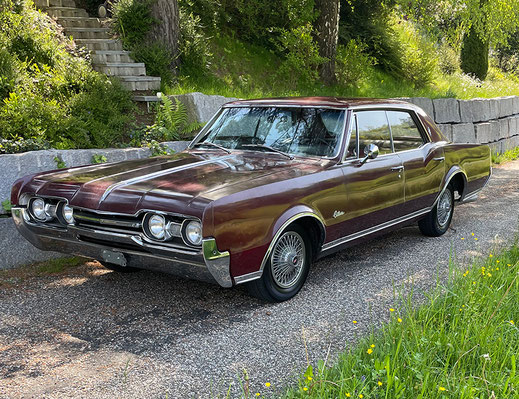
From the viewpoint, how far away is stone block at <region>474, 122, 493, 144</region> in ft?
44.0

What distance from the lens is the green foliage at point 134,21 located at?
32.6 feet

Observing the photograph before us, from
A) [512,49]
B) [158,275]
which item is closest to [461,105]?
[158,275]

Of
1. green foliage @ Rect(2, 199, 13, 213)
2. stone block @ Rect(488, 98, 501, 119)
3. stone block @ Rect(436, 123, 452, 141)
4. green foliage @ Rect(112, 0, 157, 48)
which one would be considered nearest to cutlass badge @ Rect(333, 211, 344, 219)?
green foliage @ Rect(2, 199, 13, 213)

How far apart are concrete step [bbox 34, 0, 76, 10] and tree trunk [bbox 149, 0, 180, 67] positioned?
238 cm

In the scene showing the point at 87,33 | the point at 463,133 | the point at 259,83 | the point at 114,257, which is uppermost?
the point at 87,33

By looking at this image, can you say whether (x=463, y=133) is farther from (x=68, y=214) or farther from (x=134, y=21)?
(x=68, y=214)

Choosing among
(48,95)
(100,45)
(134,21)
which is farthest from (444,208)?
(100,45)

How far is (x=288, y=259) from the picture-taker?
4664 mm

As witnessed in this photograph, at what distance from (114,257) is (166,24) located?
676 centimetres

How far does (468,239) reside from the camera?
6.71 metres

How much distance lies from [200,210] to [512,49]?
31.0 metres

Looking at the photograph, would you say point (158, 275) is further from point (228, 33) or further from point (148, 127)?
point (228, 33)

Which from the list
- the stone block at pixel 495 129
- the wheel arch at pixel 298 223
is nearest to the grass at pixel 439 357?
the wheel arch at pixel 298 223

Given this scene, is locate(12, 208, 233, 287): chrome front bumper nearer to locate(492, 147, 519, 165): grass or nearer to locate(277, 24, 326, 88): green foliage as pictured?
locate(277, 24, 326, 88): green foliage
